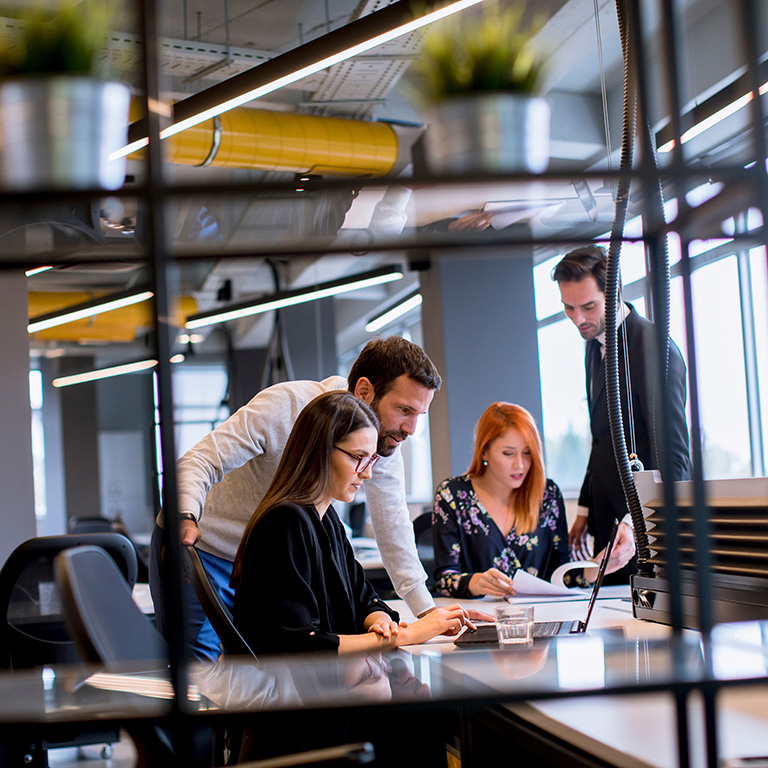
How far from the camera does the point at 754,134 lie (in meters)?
0.74

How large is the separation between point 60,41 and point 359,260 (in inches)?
143

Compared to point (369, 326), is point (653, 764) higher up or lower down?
lower down

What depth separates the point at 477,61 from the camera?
76 centimetres

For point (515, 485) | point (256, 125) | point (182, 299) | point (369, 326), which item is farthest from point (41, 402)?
point (515, 485)

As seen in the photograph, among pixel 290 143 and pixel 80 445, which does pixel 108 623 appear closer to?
pixel 290 143

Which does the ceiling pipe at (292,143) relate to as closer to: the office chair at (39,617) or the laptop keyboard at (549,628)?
the office chair at (39,617)

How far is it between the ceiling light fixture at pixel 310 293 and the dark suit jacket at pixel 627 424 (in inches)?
84.7

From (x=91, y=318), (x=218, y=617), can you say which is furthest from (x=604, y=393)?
(x=91, y=318)

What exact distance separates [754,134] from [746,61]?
0.22 ft

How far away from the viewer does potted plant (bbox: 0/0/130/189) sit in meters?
0.69

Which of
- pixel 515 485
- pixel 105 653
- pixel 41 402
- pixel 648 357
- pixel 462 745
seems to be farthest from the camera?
pixel 41 402

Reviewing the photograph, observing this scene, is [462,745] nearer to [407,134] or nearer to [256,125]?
[256,125]

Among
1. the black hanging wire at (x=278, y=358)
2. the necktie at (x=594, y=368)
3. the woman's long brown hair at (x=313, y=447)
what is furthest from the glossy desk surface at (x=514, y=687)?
the black hanging wire at (x=278, y=358)

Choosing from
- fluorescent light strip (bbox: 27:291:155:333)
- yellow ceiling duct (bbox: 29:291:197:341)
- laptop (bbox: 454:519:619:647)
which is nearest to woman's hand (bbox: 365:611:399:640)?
laptop (bbox: 454:519:619:647)
